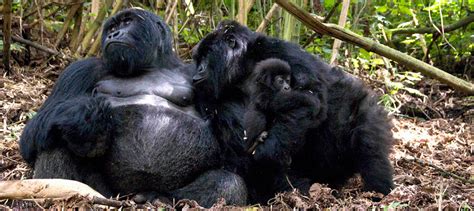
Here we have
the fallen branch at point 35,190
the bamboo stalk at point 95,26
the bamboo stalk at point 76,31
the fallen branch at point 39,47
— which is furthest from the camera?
the bamboo stalk at point 76,31

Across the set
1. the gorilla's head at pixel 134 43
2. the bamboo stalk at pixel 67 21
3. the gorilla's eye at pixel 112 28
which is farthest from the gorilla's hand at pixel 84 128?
the bamboo stalk at pixel 67 21

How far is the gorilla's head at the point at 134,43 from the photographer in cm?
418

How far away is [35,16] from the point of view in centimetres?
753

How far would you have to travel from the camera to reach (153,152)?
13.2 ft

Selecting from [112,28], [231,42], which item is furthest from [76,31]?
[231,42]

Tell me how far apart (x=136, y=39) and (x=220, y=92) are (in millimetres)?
610

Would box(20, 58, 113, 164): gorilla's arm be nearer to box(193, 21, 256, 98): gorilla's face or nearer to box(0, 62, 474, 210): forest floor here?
box(0, 62, 474, 210): forest floor

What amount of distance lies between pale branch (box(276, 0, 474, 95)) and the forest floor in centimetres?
60

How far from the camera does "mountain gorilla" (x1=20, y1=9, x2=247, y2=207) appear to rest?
3883mm

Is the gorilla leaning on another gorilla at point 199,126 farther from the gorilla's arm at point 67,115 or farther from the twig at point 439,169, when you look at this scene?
the twig at point 439,169

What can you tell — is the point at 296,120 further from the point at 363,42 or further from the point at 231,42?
the point at 231,42

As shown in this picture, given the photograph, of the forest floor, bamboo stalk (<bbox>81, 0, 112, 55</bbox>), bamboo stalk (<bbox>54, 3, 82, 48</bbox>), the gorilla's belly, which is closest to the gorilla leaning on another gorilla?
the gorilla's belly

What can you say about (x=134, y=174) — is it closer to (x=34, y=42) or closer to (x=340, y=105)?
(x=340, y=105)

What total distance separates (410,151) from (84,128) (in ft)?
9.08
